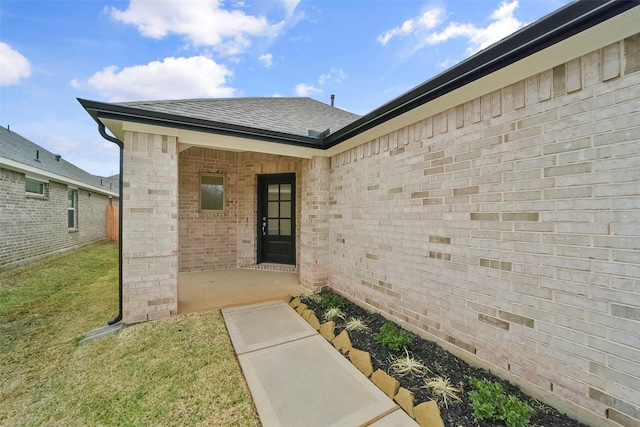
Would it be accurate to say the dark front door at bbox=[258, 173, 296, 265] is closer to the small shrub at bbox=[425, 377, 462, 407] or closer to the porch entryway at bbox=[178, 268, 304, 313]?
the porch entryway at bbox=[178, 268, 304, 313]

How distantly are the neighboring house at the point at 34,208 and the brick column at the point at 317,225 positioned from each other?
333 inches

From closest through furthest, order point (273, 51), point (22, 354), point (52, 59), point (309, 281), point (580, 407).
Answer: point (580, 407) < point (22, 354) < point (309, 281) < point (52, 59) < point (273, 51)

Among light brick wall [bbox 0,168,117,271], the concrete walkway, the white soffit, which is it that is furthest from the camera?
light brick wall [bbox 0,168,117,271]

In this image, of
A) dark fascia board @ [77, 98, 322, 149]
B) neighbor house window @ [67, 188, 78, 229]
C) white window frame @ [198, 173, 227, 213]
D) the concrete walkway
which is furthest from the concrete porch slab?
neighbor house window @ [67, 188, 78, 229]

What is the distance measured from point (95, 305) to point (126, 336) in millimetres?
1843

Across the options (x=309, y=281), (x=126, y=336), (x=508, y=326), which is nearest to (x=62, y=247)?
(x=126, y=336)

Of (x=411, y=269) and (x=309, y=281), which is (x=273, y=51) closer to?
(x=309, y=281)

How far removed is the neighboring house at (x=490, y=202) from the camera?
1577mm

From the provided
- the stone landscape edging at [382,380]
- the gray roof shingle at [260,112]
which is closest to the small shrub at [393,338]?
the stone landscape edging at [382,380]

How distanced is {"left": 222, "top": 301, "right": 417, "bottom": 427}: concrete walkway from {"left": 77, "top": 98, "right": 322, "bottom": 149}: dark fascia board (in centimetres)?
284

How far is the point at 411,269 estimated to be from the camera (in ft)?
10.1

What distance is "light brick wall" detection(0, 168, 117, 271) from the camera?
668 cm

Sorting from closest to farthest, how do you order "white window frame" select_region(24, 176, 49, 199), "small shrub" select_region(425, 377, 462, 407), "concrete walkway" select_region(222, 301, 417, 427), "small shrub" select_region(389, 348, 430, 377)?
1. "concrete walkway" select_region(222, 301, 417, 427)
2. "small shrub" select_region(425, 377, 462, 407)
3. "small shrub" select_region(389, 348, 430, 377)
4. "white window frame" select_region(24, 176, 49, 199)

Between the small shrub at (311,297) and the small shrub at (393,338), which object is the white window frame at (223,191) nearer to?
the small shrub at (311,297)
